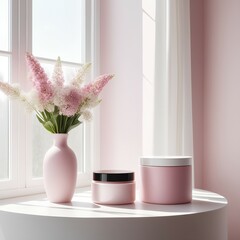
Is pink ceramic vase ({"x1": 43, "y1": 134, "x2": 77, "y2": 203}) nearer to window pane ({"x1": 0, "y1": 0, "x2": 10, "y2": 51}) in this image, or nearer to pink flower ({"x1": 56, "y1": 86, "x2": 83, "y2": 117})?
pink flower ({"x1": 56, "y1": 86, "x2": 83, "y2": 117})

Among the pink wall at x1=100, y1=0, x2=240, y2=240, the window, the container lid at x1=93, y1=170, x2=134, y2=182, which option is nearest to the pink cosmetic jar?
the container lid at x1=93, y1=170, x2=134, y2=182

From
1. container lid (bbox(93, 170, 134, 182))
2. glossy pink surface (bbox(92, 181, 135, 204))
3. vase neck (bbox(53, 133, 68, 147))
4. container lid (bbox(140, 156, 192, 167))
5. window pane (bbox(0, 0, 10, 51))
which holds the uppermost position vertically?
window pane (bbox(0, 0, 10, 51))

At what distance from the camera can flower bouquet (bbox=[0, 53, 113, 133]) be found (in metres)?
1.63

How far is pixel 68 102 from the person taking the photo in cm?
162

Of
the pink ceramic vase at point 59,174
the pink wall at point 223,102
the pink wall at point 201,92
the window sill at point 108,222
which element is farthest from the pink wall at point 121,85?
the window sill at point 108,222

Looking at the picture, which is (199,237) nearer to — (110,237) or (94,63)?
(110,237)

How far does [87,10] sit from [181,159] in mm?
1104

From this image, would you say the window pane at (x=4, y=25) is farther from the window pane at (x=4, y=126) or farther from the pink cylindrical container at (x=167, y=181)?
the pink cylindrical container at (x=167, y=181)

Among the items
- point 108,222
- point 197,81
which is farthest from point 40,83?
point 197,81

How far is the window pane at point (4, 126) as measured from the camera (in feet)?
6.38

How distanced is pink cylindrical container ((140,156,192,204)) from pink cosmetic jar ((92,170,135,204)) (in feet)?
0.27

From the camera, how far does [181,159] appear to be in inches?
66.5

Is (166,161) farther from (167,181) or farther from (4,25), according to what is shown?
(4,25)

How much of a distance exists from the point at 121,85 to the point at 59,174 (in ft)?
2.78
